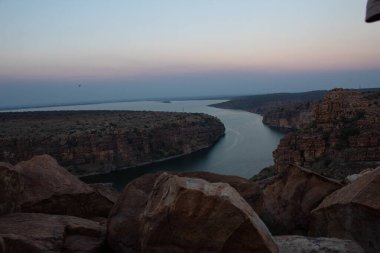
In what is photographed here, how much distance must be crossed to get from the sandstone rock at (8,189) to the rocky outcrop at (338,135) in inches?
1364

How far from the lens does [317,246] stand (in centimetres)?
593

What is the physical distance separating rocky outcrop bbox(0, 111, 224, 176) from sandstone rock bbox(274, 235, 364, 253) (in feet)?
215

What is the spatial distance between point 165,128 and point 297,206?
9371 centimetres

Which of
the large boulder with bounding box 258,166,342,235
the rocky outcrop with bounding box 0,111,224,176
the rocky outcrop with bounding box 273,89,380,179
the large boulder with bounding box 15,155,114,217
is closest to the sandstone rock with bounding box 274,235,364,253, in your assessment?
the large boulder with bounding box 258,166,342,235

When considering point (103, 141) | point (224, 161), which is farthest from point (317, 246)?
point (103, 141)

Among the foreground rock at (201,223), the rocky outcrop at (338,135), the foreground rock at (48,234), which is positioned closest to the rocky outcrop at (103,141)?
the rocky outcrop at (338,135)

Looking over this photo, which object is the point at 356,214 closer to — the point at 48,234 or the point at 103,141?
the point at 48,234

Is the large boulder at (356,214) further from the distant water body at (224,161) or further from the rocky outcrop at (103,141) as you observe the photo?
the rocky outcrop at (103,141)

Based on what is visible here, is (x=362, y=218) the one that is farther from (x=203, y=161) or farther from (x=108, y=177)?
(x=203, y=161)

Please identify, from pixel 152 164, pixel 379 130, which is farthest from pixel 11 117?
pixel 379 130

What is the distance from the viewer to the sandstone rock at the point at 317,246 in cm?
576

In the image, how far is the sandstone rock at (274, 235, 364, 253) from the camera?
18.9 feet

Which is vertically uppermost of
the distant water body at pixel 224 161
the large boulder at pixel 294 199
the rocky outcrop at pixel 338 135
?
the large boulder at pixel 294 199

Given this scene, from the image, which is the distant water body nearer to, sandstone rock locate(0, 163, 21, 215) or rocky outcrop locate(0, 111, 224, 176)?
rocky outcrop locate(0, 111, 224, 176)
